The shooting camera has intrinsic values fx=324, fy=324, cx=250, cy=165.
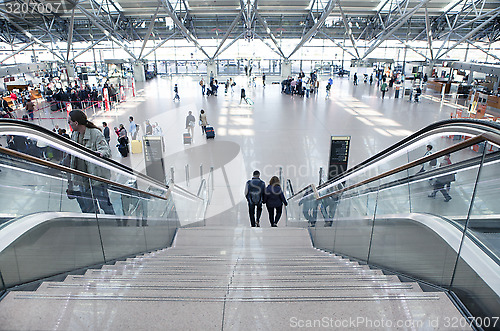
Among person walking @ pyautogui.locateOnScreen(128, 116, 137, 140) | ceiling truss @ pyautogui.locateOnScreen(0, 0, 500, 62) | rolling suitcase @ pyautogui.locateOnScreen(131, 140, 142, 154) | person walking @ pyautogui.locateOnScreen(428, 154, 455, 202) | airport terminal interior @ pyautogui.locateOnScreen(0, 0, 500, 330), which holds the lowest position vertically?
rolling suitcase @ pyautogui.locateOnScreen(131, 140, 142, 154)

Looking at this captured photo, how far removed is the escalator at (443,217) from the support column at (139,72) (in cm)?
3720

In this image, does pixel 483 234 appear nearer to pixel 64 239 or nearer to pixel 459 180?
pixel 459 180

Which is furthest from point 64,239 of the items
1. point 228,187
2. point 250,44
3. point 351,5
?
point 250,44

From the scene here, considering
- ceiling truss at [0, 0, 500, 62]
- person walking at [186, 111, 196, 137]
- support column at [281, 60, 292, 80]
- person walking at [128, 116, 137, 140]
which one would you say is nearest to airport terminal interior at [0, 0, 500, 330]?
person walking at [128, 116, 137, 140]

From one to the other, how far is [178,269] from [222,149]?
34.4ft

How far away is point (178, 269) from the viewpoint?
324 centimetres

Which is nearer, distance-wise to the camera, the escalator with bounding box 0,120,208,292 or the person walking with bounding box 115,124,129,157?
the escalator with bounding box 0,120,208,292

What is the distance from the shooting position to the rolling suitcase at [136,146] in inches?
531

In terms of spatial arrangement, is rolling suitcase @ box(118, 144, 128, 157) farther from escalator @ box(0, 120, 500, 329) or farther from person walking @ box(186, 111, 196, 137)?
escalator @ box(0, 120, 500, 329)

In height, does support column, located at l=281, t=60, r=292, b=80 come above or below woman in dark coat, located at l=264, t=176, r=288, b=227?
above

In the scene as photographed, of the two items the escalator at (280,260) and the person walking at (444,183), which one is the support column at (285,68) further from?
the person walking at (444,183)

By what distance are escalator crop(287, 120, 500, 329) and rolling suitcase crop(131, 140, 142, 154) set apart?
1097 centimetres

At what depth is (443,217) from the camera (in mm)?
2699

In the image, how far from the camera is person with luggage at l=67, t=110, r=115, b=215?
11.0 feet
